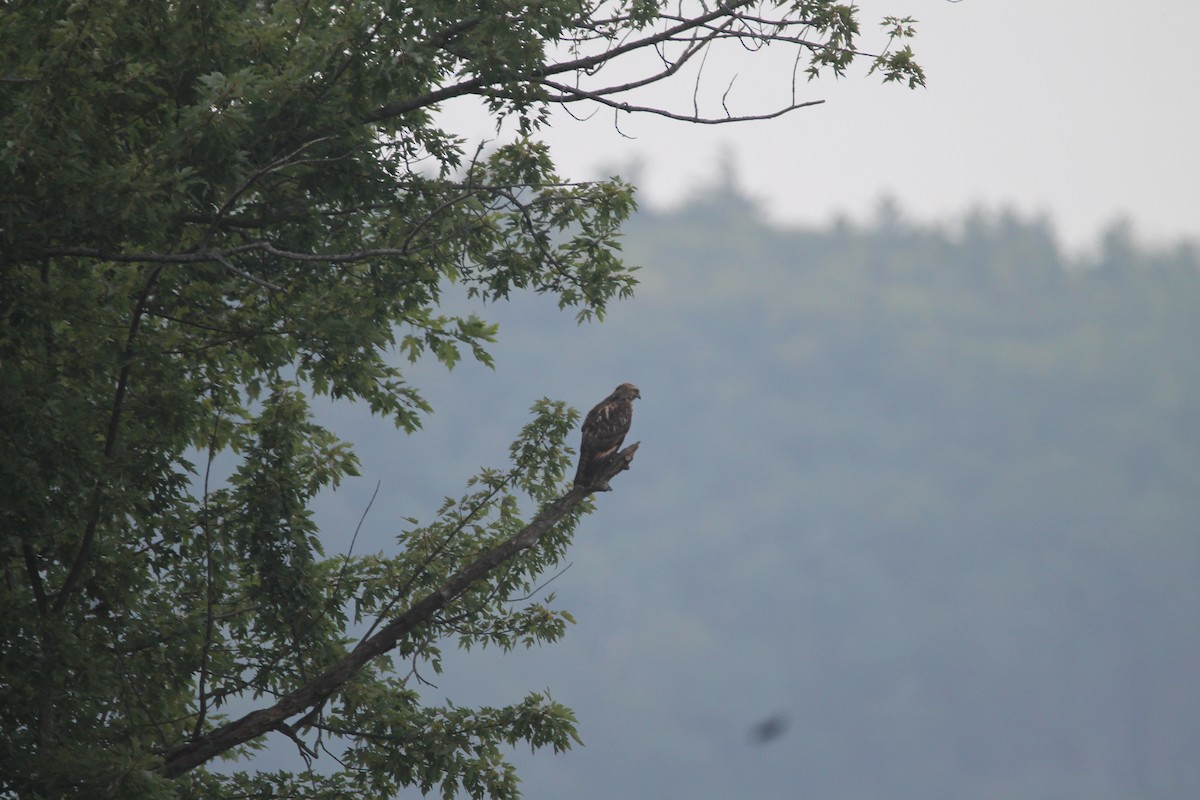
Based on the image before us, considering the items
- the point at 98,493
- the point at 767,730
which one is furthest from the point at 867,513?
the point at 98,493

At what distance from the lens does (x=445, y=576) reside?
1081 centimetres

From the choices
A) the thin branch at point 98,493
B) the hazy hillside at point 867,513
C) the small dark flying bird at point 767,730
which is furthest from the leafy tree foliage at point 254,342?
the small dark flying bird at point 767,730

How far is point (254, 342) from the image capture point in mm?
10914

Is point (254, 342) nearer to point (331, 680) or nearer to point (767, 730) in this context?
point (331, 680)

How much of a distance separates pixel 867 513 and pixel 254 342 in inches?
4299

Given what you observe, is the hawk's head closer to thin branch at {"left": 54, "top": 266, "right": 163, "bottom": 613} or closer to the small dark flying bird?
thin branch at {"left": 54, "top": 266, "right": 163, "bottom": 613}

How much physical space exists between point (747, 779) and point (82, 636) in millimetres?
85893

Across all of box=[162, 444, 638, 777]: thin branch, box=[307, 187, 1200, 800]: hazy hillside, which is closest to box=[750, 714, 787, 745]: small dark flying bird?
box=[307, 187, 1200, 800]: hazy hillside

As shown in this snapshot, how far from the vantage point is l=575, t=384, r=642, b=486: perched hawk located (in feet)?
34.8

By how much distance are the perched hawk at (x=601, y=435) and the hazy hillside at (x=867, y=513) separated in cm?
7315

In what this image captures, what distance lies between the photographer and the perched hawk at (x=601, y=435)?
10.6 meters

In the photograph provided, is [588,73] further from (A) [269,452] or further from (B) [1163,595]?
(B) [1163,595]

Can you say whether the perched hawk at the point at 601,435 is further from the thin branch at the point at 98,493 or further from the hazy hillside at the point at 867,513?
the hazy hillside at the point at 867,513

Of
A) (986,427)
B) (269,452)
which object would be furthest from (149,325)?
(986,427)
